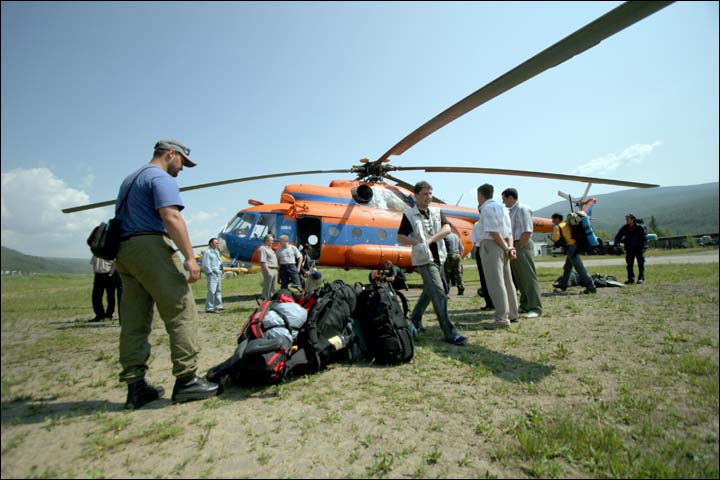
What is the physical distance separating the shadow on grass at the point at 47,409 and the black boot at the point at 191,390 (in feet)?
0.50

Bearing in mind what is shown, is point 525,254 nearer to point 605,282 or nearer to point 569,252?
point 569,252

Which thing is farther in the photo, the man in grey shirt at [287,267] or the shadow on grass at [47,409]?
the man in grey shirt at [287,267]

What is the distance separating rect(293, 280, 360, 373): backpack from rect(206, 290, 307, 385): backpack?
135mm

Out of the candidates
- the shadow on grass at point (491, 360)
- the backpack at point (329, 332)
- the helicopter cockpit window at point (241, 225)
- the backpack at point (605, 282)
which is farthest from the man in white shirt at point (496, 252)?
the helicopter cockpit window at point (241, 225)

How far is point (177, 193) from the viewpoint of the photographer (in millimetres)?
2609

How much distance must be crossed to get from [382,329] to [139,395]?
7.12 ft

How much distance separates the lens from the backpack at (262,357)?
2.77 m

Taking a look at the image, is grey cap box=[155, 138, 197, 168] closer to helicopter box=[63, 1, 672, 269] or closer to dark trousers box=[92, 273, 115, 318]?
helicopter box=[63, 1, 672, 269]

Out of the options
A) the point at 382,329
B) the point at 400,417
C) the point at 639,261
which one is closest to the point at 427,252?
the point at 382,329

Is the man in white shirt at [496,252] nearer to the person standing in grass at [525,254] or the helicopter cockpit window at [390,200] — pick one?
the person standing in grass at [525,254]

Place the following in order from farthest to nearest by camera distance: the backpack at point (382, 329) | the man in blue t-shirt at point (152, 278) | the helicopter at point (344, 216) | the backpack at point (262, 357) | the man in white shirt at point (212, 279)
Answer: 1. the helicopter at point (344, 216)
2. the man in white shirt at point (212, 279)
3. the backpack at point (382, 329)
4. the backpack at point (262, 357)
5. the man in blue t-shirt at point (152, 278)

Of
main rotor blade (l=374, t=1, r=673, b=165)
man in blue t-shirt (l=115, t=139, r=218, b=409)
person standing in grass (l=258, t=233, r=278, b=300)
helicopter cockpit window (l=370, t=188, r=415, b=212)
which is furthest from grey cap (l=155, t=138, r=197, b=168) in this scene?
helicopter cockpit window (l=370, t=188, r=415, b=212)

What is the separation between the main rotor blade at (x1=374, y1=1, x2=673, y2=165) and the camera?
1921 millimetres

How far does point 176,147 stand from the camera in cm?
284
